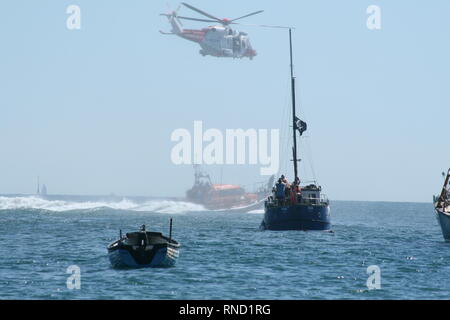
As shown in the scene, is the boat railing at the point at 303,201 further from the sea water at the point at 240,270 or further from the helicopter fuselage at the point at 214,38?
the helicopter fuselage at the point at 214,38

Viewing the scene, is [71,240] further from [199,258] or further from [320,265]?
[320,265]

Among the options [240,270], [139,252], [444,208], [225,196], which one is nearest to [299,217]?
[444,208]

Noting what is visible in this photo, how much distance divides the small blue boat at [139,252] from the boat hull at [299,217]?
98.3ft

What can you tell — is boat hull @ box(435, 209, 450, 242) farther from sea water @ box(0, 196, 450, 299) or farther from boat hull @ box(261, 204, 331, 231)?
boat hull @ box(261, 204, 331, 231)

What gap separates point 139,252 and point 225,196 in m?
148

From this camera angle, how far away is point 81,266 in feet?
144

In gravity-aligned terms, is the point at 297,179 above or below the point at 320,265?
above

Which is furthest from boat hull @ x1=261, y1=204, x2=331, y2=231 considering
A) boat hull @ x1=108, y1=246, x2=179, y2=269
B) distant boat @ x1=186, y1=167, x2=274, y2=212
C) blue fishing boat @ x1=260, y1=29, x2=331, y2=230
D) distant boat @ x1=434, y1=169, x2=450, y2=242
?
distant boat @ x1=186, y1=167, x2=274, y2=212

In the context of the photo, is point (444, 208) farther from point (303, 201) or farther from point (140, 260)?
point (140, 260)

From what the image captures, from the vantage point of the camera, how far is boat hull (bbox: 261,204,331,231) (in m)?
70.6
